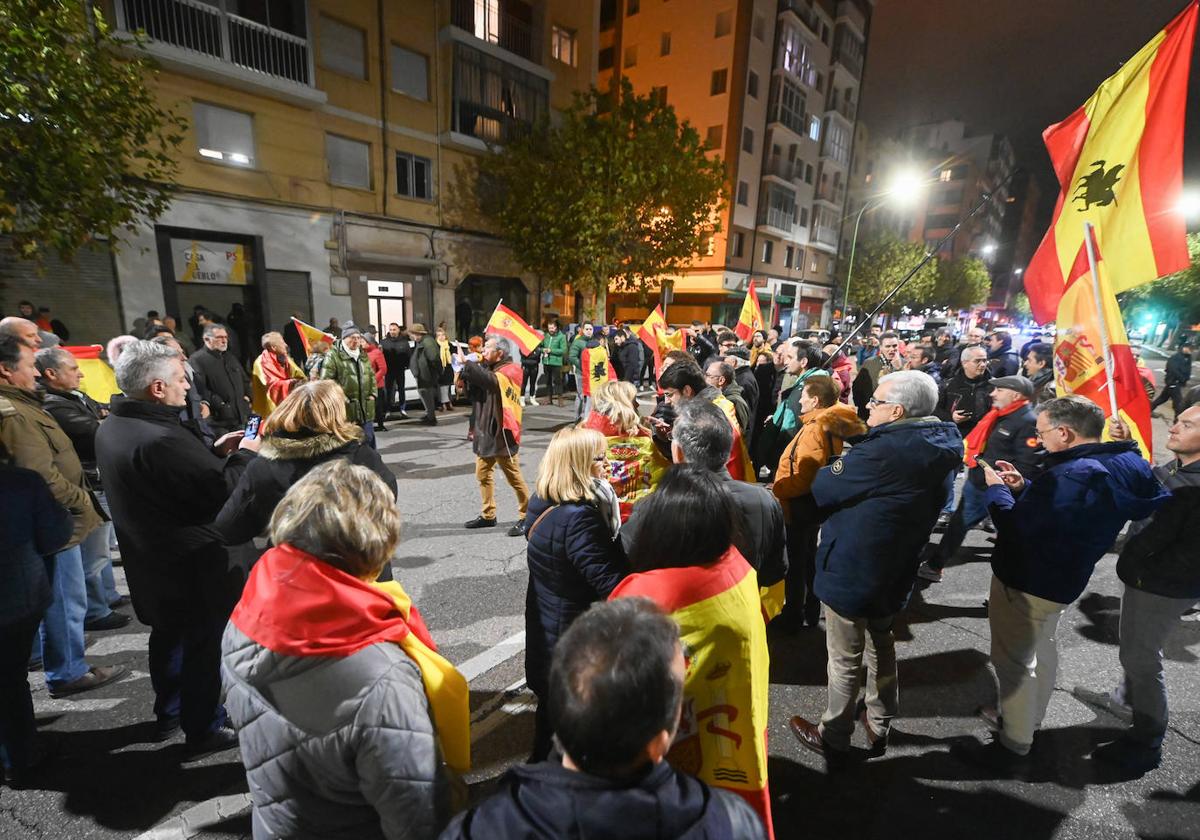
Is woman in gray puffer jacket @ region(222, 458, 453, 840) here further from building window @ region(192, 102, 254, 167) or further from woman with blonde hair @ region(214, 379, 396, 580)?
building window @ region(192, 102, 254, 167)

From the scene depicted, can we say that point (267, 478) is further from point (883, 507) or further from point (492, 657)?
point (883, 507)

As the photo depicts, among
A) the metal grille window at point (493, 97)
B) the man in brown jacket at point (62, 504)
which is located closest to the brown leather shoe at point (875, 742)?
the man in brown jacket at point (62, 504)

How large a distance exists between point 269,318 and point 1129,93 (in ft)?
57.0

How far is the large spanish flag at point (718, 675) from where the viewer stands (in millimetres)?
1742

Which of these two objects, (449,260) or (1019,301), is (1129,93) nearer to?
(449,260)

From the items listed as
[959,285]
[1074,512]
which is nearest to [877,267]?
[959,285]

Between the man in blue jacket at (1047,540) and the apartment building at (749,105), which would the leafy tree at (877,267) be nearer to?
the apartment building at (749,105)

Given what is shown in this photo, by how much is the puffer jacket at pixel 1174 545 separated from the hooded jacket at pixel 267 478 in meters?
3.87

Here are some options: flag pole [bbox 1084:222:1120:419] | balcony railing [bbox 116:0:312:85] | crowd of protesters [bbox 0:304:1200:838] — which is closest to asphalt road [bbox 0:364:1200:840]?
crowd of protesters [bbox 0:304:1200:838]

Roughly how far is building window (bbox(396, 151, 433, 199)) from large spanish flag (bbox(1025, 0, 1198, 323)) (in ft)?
57.8

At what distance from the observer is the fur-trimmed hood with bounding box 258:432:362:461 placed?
2.62 meters

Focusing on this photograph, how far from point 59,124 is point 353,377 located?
5405 millimetres

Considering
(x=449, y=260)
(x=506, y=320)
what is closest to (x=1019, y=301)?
(x=449, y=260)

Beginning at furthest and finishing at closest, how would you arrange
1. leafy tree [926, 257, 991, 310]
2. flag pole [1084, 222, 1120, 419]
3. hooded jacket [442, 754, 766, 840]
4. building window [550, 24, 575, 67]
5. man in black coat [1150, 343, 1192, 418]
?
leafy tree [926, 257, 991, 310] → building window [550, 24, 575, 67] → man in black coat [1150, 343, 1192, 418] → flag pole [1084, 222, 1120, 419] → hooded jacket [442, 754, 766, 840]
